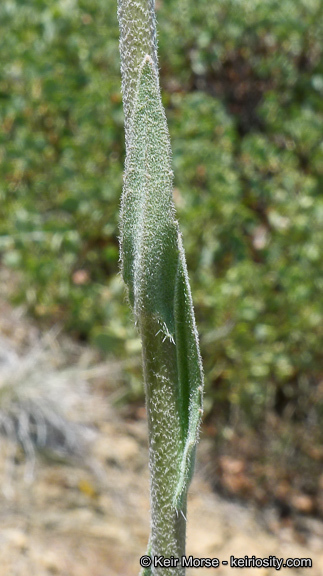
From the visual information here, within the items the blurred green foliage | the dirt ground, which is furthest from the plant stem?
the blurred green foliage

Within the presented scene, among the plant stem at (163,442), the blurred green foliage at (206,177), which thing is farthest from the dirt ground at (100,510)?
the plant stem at (163,442)

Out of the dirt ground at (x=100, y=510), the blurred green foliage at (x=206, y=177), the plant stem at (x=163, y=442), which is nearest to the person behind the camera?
the plant stem at (x=163, y=442)

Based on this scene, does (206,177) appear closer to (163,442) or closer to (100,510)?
(100,510)

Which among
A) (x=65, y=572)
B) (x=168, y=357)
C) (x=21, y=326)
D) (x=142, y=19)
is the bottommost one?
(x=65, y=572)

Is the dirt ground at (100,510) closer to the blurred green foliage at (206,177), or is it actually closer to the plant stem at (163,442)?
the blurred green foliage at (206,177)

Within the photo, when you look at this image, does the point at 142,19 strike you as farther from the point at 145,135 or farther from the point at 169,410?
the point at 169,410

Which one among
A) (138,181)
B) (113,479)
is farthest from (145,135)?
(113,479)

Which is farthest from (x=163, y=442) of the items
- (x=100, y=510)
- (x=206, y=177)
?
(x=206, y=177)
